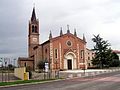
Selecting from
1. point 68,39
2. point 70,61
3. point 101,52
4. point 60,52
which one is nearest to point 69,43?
point 68,39

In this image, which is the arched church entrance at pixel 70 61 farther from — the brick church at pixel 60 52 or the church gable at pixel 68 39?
the church gable at pixel 68 39

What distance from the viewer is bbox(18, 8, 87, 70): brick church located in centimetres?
7544

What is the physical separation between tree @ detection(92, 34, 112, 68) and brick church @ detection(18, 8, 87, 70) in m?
6.28

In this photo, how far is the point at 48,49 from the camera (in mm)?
75812

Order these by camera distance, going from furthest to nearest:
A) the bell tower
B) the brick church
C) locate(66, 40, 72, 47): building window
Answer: the bell tower → locate(66, 40, 72, 47): building window → the brick church

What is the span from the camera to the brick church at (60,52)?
75438 millimetres

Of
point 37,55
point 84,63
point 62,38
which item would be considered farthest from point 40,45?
point 84,63

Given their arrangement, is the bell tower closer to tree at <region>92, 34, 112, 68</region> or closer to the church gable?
the church gable

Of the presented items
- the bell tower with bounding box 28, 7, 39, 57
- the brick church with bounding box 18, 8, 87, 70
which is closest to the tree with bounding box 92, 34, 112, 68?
the brick church with bounding box 18, 8, 87, 70

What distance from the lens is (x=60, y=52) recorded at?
7656 centimetres

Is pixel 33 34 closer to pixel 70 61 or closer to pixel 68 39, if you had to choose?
pixel 68 39

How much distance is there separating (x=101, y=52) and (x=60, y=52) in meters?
15.4

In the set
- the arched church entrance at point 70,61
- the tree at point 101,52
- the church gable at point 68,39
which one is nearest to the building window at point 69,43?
the church gable at point 68,39

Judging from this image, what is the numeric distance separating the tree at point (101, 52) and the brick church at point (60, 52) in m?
6.28
